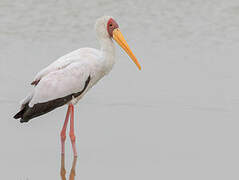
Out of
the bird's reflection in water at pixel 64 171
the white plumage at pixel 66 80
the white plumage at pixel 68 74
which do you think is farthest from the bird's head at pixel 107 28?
the bird's reflection in water at pixel 64 171

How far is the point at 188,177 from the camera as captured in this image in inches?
287

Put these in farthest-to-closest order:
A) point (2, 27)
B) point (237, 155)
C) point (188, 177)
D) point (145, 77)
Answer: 1. point (2, 27)
2. point (145, 77)
3. point (237, 155)
4. point (188, 177)

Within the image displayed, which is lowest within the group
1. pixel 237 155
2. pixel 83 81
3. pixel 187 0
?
pixel 187 0

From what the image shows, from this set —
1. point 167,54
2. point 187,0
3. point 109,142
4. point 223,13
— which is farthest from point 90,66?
point 187,0

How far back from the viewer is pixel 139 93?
1005 centimetres

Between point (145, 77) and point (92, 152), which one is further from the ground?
point (92, 152)

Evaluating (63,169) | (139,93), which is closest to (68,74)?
(63,169)

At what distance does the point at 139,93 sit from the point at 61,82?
2191mm

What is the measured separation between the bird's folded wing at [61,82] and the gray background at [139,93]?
0.61 meters

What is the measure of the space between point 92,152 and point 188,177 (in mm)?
1234

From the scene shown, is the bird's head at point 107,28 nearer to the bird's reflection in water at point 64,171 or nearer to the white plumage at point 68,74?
the white plumage at point 68,74

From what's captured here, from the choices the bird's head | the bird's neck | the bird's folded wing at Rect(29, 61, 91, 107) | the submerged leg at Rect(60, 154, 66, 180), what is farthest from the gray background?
the bird's head

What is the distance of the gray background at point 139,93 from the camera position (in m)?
7.71

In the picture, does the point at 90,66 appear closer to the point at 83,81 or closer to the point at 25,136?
the point at 83,81
